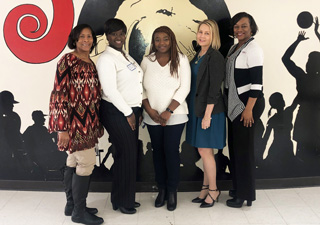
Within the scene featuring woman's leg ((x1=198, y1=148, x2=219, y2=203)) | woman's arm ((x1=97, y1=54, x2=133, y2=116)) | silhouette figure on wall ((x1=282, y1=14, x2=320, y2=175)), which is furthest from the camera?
silhouette figure on wall ((x1=282, y1=14, x2=320, y2=175))

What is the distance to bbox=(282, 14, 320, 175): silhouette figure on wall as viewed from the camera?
3.21 meters

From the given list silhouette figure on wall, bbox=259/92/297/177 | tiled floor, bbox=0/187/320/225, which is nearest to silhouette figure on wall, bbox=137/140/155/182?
tiled floor, bbox=0/187/320/225

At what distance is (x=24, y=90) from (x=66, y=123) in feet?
3.44

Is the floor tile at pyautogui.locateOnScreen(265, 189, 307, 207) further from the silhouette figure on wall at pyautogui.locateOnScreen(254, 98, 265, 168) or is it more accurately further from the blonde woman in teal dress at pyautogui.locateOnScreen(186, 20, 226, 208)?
the blonde woman in teal dress at pyautogui.locateOnScreen(186, 20, 226, 208)

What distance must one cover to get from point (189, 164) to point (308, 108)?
4.23 feet

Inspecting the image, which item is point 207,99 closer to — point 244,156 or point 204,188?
point 244,156

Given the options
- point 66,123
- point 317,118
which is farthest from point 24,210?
point 317,118

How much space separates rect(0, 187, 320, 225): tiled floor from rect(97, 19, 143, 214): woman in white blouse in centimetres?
22

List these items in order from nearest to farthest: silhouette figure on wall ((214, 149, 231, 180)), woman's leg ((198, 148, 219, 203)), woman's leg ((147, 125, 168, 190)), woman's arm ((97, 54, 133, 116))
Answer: woman's arm ((97, 54, 133, 116)) → woman's leg ((147, 125, 168, 190)) → woman's leg ((198, 148, 219, 203)) → silhouette figure on wall ((214, 149, 231, 180))

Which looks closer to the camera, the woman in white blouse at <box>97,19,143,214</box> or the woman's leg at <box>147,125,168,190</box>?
the woman in white blouse at <box>97,19,143,214</box>

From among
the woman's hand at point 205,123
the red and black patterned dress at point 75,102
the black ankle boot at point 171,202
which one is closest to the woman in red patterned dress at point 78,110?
the red and black patterned dress at point 75,102

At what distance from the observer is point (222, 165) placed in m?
3.33

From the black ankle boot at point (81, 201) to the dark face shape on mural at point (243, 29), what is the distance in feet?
5.54

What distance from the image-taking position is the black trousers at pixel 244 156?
2.84 meters
